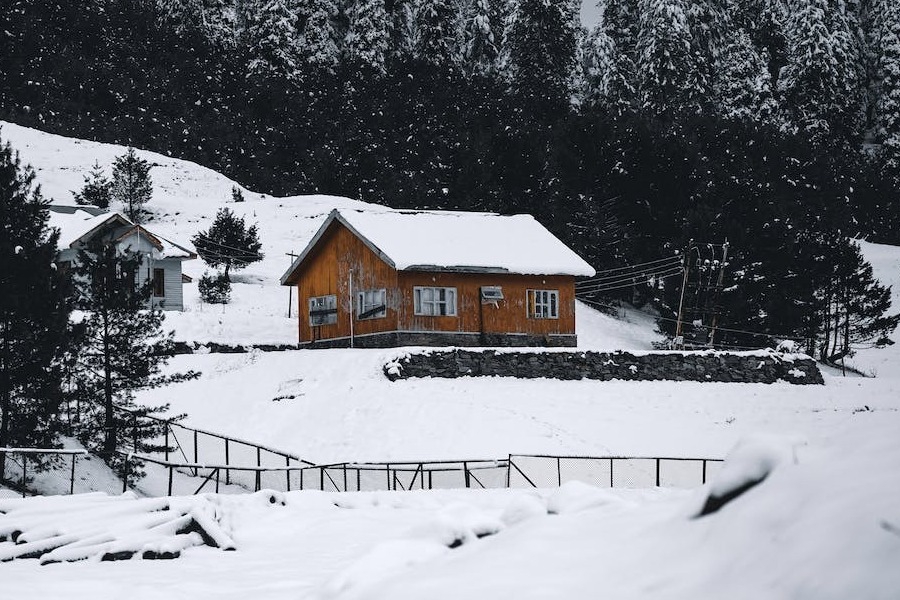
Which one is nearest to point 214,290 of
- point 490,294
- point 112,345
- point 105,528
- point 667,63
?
point 490,294

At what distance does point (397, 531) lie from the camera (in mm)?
13000

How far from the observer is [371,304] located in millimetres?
39062

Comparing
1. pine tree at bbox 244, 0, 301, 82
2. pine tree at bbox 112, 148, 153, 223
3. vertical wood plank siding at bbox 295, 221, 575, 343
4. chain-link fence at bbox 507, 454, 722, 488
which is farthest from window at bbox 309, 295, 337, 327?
pine tree at bbox 244, 0, 301, 82

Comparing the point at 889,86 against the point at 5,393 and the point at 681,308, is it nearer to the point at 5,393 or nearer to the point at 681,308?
the point at 681,308

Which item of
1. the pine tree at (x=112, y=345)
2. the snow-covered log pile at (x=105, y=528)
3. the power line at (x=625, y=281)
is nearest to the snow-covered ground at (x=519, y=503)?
the snow-covered log pile at (x=105, y=528)

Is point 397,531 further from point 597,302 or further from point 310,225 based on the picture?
point 310,225

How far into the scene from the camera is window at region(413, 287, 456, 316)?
1490 inches

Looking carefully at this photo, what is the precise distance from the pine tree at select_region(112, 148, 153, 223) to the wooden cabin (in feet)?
95.0

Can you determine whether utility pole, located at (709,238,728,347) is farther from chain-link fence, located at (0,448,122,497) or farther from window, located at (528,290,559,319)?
chain-link fence, located at (0,448,122,497)

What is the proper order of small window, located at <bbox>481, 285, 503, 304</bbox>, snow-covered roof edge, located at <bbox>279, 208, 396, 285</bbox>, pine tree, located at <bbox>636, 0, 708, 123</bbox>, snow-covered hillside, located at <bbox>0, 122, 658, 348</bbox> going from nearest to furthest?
snow-covered roof edge, located at <bbox>279, 208, 396, 285</bbox>, small window, located at <bbox>481, 285, 503, 304</bbox>, snow-covered hillside, located at <bbox>0, 122, 658, 348</bbox>, pine tree, located at <bbox>636, 0, 708, 123</bbox>

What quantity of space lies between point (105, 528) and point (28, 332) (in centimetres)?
1177

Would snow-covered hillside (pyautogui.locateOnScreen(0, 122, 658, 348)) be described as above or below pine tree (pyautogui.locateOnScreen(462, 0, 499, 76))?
below

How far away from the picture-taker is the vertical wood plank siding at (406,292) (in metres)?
37.7

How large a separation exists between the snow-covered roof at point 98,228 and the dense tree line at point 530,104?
74.1 ft
